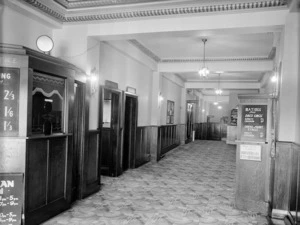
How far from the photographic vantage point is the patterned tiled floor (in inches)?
168

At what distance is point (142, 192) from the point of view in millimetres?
5750

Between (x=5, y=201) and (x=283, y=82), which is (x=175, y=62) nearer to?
(x=283, y=82)

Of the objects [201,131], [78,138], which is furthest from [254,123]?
[201,131]

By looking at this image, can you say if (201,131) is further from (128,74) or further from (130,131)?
(128,74)

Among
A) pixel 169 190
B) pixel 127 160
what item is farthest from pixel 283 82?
pixel 127 160

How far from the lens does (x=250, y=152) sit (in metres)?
4.87

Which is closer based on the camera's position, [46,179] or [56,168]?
[46,179]

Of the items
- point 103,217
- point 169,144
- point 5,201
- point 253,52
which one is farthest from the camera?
point 169,144

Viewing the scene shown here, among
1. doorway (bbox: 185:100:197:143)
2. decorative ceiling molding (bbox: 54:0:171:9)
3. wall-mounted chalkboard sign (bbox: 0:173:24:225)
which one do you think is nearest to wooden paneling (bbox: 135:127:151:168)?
decorative ceiling molding (bbox: 54:0:171:9)

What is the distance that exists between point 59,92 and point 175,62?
632 centimetres

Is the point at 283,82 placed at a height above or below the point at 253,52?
below

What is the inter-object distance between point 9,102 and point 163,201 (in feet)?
10.7

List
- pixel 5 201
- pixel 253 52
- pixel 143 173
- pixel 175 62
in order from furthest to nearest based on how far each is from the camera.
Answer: pixel 175 62 → pixel 253 52 → pixel 143 173 → pixel 5 201

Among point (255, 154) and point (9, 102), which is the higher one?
point (9, 102)
